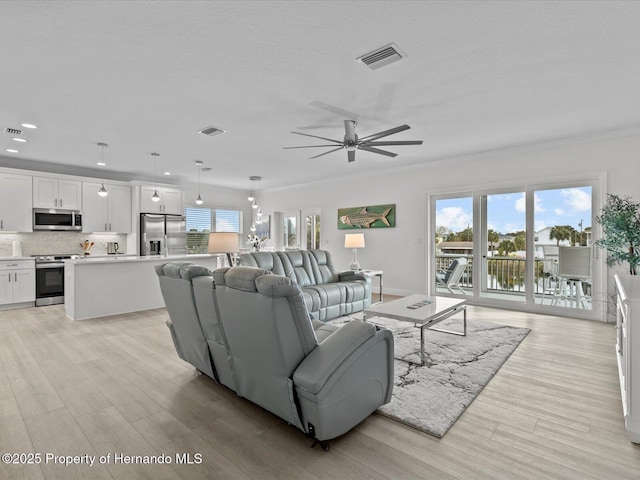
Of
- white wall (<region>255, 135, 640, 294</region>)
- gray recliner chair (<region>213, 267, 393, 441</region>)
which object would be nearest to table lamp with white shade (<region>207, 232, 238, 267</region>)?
gray recliner chair (<region>213, 267, 393, 441</region>)

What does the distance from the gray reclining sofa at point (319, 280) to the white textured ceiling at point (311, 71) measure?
1.79 metres

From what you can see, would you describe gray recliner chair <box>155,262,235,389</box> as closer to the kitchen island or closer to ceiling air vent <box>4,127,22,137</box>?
the kitchen island

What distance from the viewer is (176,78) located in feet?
9.86

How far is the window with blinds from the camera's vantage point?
8.82m

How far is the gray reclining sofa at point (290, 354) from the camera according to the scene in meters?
1.83

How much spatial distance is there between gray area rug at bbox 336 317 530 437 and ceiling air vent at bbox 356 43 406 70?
2624 millimetres

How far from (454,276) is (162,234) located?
6.36 meters

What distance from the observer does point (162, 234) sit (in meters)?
7.70

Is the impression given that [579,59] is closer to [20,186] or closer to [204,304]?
[204,304]

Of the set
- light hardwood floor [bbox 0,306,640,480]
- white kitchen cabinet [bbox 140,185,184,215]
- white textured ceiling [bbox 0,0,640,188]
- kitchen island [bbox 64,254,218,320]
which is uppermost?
white textured ceiling [bbox 0,0,640,188]

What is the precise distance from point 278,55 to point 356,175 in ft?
16.6

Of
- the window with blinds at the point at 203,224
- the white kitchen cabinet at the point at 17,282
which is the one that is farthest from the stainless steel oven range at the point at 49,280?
the window with blinds at the point at 203,224

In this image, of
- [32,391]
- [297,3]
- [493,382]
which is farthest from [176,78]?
[493,382]

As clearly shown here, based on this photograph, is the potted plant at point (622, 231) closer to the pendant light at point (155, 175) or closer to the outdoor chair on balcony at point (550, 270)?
the outdoor chair on balcony at point (550, 270)
